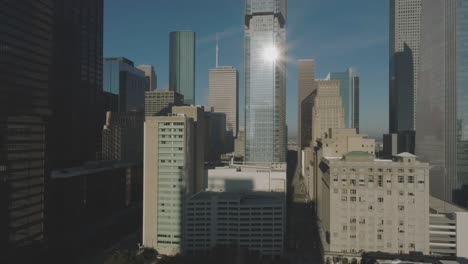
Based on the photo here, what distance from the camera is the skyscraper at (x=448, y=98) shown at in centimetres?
11450

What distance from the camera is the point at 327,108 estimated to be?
193500 millimetres

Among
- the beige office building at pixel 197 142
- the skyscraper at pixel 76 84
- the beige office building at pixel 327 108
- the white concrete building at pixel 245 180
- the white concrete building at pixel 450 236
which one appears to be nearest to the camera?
the white concrete building at pixel 450 236

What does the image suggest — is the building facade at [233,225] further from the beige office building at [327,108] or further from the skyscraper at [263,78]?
the beige office building at [327,108]

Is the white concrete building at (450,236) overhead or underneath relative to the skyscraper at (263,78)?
underneath

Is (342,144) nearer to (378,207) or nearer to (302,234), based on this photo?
(302,234)

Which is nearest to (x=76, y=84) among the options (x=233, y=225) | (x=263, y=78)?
(x=263, y=78)

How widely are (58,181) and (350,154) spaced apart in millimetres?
85818

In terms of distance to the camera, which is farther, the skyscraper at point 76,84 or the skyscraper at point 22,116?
the skyscraper at point 76,84

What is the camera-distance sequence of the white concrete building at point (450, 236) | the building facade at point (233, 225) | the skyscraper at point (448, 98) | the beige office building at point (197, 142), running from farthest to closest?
the skyscraper at point (448, 98), the beige office building at point (197, 142), the building facade at point (233, 225), the white concrete building at point (450, 236)

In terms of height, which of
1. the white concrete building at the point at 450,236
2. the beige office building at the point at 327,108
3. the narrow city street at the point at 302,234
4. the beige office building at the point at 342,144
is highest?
the beige office building at the point at 327,108

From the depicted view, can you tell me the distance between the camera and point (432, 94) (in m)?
130

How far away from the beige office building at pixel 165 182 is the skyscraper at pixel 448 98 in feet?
312

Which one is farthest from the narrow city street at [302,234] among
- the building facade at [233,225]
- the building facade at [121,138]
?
the building facade at [121,138]

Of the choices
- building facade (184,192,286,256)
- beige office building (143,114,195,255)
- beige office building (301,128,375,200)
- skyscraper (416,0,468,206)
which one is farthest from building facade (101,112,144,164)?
skyscraper (416,0,468,206)
